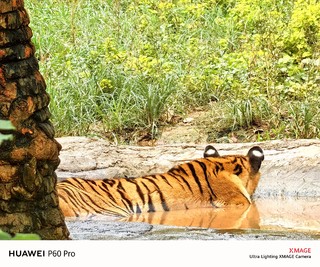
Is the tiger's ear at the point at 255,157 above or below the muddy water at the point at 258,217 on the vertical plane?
above

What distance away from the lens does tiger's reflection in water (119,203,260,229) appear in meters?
4.00

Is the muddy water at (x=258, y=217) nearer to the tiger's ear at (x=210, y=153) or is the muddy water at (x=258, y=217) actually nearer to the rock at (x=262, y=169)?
the rock at (x=262, y=169)

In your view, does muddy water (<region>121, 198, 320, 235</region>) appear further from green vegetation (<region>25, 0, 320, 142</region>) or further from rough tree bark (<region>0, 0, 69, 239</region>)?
rough tree bark (<region>0, 0, 69, 239</region>)

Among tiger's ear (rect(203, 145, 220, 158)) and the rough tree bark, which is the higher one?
the rough tree bark

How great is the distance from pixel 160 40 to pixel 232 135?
1.01 m

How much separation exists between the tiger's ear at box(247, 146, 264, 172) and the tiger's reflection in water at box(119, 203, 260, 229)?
0.53ft

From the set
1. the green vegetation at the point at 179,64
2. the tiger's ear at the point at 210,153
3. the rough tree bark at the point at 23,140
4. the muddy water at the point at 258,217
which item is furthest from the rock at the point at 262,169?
the rough tree bark at the point at 23,140

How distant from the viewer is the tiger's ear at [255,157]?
4418 millimetres

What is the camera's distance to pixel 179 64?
568 cm

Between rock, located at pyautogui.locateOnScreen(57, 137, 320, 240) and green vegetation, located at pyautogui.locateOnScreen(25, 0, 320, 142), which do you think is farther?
green vegetation, located at pyautogui.locateOnScreen(25, 0, 320, 142)

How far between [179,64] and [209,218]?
5.48ft

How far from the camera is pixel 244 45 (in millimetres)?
5840

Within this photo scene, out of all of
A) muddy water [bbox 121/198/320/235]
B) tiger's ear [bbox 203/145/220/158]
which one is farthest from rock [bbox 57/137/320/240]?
tiger's ear [bbox 203/145/220/158]
